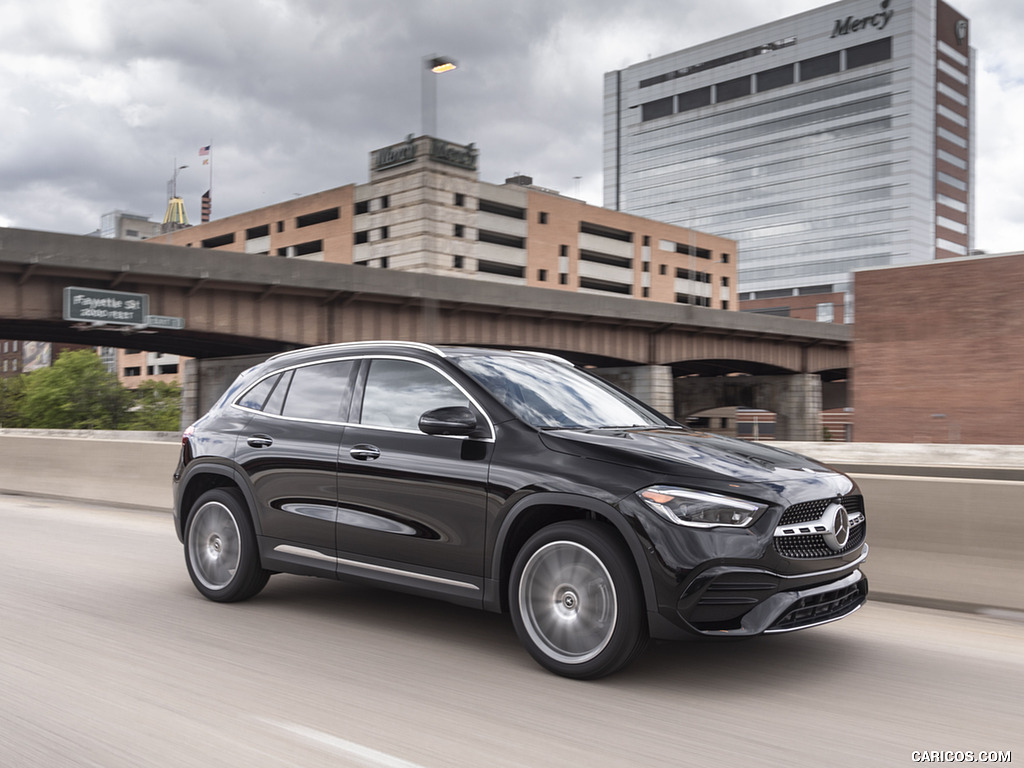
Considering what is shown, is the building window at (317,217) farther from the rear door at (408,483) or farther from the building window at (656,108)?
the rear door at (408,483)

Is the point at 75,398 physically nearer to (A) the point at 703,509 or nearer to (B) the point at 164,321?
(B) the point at 164,321

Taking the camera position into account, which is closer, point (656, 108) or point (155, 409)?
→ point (155, 409)

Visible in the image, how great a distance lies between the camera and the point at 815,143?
4801 inches

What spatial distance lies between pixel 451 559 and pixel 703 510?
4.81ft

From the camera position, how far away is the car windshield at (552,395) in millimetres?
5266

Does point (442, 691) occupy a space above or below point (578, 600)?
below

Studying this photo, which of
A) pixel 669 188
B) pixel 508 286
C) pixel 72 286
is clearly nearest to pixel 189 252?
pixel 72 286

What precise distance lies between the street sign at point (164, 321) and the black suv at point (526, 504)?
23967 millimetres

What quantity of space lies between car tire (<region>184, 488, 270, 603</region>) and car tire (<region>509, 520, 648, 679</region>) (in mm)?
2278

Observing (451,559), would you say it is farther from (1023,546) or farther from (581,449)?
(1023,546)

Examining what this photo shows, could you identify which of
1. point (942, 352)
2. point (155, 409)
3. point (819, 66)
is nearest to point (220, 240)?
point (155, 409)

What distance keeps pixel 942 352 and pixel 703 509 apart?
31.5m

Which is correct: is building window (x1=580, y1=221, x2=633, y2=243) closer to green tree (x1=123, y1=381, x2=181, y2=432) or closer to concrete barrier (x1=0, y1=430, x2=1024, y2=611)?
green tree (x1=123, y1=381, x2=181, y2=432)

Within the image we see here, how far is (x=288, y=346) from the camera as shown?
36469 mm
